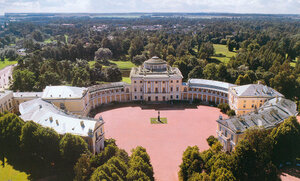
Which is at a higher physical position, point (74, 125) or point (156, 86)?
point (74, 125)

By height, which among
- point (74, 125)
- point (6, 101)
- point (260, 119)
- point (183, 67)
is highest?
point (183, 67)

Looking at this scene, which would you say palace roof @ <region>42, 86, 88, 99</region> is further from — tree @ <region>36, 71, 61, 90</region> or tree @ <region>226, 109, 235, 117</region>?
tree @ <region>226, 109, 235, 117</region>

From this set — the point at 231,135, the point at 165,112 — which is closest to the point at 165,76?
the point at 165,112

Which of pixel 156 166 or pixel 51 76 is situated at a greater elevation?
pixel 51 76

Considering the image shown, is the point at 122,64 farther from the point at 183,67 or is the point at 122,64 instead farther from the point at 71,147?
the point at 71,147

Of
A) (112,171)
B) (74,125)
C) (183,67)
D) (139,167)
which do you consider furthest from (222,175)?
(183,67)

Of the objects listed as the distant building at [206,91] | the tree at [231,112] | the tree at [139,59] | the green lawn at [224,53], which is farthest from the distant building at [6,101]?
the green lawn at [224,53]

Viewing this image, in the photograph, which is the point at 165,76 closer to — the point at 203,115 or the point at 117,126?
the point at 203,115
